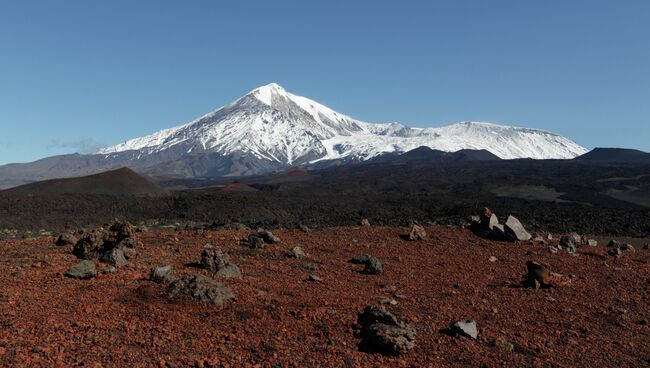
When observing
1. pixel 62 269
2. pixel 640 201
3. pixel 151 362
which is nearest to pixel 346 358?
pixel 151 362

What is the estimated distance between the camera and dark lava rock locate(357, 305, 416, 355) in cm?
906

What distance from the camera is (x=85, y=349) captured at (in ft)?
25.6

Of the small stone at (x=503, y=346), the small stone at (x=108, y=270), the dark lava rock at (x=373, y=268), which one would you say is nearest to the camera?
the small stone at (x=503, y=346)

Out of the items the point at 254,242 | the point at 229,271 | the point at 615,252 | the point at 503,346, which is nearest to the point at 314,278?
the point at 229,271

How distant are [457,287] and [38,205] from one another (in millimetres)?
47192

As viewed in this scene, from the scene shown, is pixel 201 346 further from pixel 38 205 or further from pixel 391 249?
pixel 38 205

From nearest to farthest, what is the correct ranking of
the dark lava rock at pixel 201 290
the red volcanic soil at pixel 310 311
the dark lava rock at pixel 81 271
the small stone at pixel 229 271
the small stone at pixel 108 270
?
the red volcanic soil at pixel 310 311, the dark lava rock at pixel 201 290, the dark lava rock at pixel 81 271, the small stone at pixel 108 270, the small stone at pixel 229 271

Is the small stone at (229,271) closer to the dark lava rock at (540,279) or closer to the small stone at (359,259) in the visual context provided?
the small stone at (359,259)

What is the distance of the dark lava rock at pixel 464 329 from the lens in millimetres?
10180

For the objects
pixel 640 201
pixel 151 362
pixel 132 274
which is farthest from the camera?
pixel 640 201

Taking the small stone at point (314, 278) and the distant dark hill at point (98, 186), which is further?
the distant dark hill at point (98, 186)

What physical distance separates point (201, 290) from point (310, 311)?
2.28 m

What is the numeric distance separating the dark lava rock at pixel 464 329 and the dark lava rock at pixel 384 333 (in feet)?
3.49

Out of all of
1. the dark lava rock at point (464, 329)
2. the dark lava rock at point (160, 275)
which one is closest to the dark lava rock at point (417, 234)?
the dark lava rock at point (464, 329)
